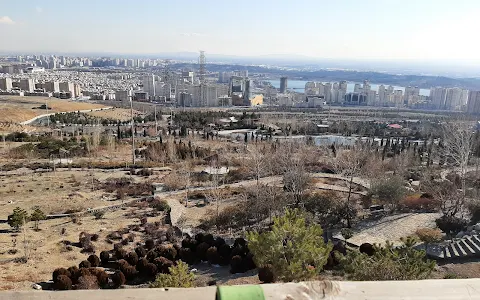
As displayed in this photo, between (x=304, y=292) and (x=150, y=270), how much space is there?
24.5 feet

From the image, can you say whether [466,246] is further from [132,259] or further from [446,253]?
[132,259]

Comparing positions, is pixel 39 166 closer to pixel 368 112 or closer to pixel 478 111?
pixel 368 112

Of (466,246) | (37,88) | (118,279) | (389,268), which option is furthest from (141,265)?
(37,88)

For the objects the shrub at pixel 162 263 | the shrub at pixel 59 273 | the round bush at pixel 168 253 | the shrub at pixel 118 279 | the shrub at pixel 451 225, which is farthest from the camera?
the shrub at pixel 451 225

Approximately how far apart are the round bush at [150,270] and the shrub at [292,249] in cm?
Answer: 363

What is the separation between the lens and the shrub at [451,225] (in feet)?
32.6

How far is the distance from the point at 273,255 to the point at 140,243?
6.13m

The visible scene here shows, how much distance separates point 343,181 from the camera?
1655 cm

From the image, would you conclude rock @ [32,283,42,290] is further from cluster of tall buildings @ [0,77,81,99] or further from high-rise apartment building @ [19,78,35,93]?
high-rise apartment building @ [19,78,35,93]

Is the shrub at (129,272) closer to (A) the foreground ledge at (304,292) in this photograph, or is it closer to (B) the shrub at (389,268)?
(B) the shrub at (389,268)

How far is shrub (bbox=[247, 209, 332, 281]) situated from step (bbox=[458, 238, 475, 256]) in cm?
532

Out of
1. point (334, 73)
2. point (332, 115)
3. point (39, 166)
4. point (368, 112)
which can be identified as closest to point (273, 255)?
point (39, 166)

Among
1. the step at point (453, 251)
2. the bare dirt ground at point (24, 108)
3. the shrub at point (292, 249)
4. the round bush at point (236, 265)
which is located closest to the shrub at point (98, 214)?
the round bush at point (236, 265)

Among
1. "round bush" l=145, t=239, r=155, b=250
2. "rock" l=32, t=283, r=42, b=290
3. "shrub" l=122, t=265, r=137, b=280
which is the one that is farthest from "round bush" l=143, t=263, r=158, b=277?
"rock" l=32, t=283, r=42, b=290
